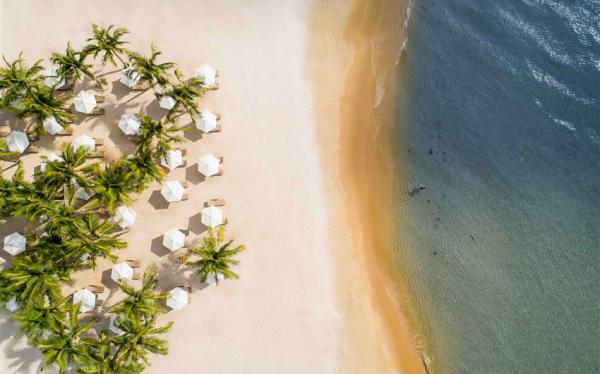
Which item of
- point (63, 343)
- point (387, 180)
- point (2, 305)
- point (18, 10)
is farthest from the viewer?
point (387, 180)

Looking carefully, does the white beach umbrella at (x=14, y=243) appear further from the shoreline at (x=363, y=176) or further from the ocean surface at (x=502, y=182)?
the ocean surface at (x=502, y=182)

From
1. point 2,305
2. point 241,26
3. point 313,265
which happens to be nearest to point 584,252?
point 313,265

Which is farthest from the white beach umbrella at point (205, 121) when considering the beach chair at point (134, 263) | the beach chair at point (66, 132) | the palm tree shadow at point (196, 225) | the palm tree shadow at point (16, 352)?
the palm tree shadow at point (16, 352)

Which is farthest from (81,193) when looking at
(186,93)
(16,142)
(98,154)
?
(186,93)

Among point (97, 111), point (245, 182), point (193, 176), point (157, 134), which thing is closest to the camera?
point (157, 134)

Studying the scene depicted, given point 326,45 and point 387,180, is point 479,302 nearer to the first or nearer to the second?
point 387,180

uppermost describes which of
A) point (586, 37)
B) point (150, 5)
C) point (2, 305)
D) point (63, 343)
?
point (586, 37)

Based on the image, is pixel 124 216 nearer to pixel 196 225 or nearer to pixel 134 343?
pixel 196 225
